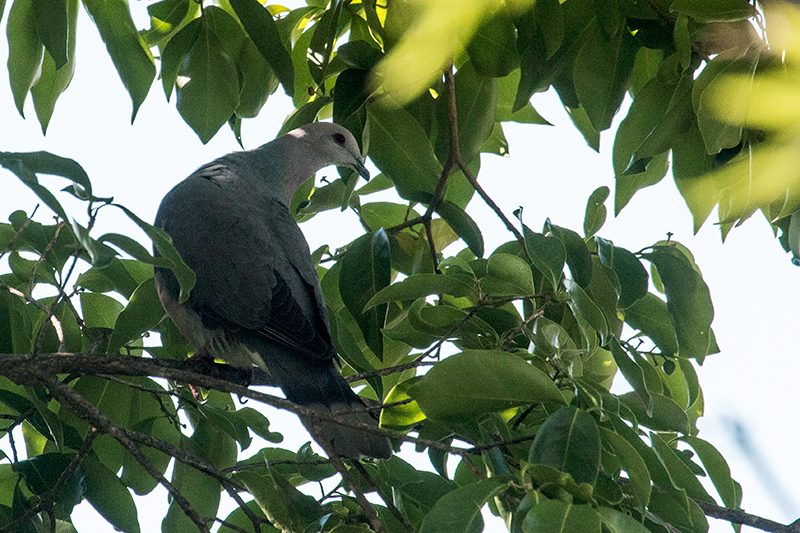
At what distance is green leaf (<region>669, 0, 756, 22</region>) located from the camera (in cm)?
143

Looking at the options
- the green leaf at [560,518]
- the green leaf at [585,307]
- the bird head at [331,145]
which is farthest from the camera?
the bird head at [331,145]

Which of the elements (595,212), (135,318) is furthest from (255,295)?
(595,212)

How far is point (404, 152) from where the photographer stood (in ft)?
6.47

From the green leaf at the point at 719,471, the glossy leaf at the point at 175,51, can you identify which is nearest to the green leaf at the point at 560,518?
the green leaf at the point at 719,471

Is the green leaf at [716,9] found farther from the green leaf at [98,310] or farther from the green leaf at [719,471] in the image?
the green leaf at [98,310]

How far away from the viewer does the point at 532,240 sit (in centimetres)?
144

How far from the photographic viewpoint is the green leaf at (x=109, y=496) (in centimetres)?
171

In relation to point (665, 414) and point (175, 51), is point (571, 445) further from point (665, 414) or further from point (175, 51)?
point (175, 51)

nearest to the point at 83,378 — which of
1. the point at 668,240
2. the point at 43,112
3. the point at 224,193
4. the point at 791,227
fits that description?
the point at 43,112

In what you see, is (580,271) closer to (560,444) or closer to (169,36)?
(560,444)

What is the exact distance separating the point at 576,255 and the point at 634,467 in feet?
1.68

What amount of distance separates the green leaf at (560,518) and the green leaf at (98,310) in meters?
1.32

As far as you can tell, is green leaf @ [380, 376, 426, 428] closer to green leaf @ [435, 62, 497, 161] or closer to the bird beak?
green leaf @ [435, 62, 497, 161]

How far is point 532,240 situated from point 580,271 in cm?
17
